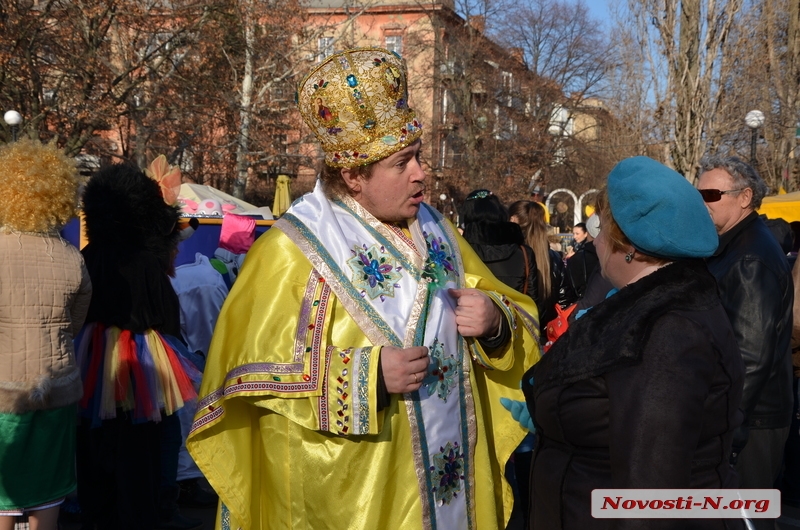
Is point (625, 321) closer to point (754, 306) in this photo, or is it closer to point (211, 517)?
point (754, 306)

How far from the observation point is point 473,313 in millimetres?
2863

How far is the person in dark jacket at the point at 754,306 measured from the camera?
3621mm

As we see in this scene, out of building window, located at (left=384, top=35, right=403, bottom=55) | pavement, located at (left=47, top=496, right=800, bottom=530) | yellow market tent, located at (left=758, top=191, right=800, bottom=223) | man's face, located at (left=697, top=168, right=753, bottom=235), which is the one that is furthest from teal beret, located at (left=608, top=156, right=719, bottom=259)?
building window, located at (left=384, top=35, right=403, bottom=55)

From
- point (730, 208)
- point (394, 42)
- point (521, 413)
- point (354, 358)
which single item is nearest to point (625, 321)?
point (521, 413)

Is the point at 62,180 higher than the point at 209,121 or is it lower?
lower

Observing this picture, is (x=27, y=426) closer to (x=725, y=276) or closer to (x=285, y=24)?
(x=725, y=276)

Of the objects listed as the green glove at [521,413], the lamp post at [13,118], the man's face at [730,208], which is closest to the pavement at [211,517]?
the man's face at [730,208]

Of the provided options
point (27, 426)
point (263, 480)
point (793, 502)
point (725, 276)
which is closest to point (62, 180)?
point (27, 426)

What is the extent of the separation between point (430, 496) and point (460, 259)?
867 mm

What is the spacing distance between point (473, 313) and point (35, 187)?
2433 millimetres

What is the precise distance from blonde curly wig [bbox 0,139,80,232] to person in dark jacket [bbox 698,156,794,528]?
10.1 ft

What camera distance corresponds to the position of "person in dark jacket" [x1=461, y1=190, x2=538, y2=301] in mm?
6062

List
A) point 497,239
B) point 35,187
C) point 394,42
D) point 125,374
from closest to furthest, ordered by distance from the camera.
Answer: point 35,187
point 125,374
point 497,239
point 394,42

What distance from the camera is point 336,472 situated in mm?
2768
